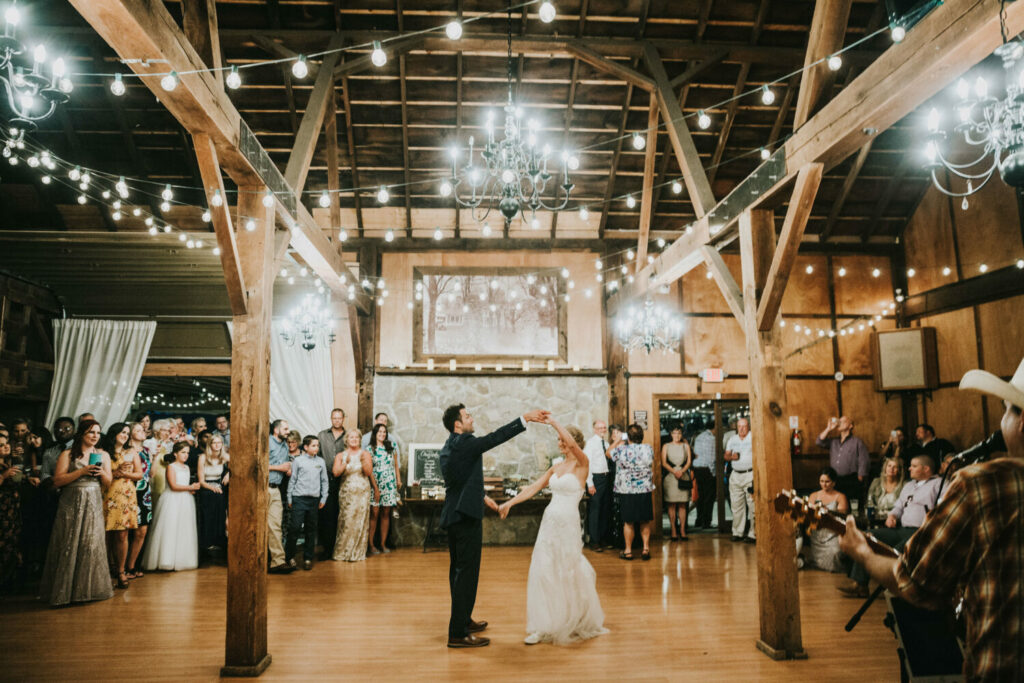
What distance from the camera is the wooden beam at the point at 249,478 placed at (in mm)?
3879

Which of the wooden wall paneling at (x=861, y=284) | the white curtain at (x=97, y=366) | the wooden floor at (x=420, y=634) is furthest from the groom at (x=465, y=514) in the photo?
the wooden wall paneling at (x=861, y=284)

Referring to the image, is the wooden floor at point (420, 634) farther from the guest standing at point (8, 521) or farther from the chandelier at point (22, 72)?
the chandelier at point (22, 72)

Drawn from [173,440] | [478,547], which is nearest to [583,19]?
[478,547]

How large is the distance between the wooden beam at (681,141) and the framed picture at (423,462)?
16.3 ft

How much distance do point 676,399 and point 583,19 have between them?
18.0 feet

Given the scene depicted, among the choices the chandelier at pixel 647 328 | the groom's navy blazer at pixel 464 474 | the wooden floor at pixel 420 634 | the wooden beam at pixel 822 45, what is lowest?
the wooden floor at pixel 420 634

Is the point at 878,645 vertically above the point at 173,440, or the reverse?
the point at 173,440

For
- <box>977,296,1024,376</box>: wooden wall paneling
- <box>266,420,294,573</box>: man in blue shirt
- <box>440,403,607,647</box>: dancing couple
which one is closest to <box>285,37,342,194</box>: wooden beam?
<box>440,403,607,647</box>: dancing couple

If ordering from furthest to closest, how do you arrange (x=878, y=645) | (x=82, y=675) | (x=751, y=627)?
1. (x=751, y=627)
2. (x=878, y=645)
3. (x=82, y=675)

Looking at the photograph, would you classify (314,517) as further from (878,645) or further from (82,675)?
(878,645)

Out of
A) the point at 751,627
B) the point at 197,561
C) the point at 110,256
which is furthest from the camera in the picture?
the point at 110,256

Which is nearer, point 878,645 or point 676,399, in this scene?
point 878,645

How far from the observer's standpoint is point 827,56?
3.92 m

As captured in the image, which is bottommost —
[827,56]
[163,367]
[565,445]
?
[565,445]
